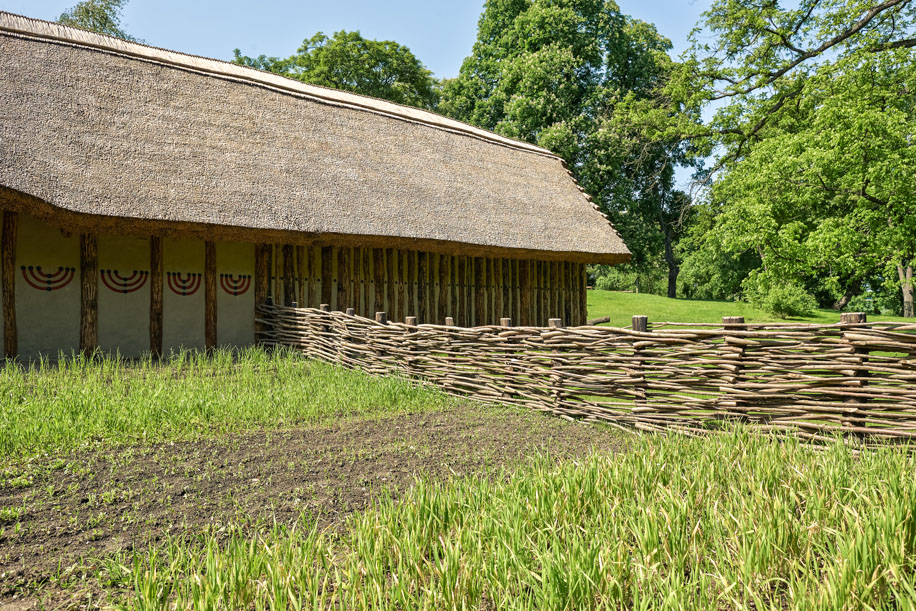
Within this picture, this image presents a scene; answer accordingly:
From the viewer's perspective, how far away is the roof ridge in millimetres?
9648

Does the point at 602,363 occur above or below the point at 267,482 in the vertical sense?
above

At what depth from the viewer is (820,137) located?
10.0 meters

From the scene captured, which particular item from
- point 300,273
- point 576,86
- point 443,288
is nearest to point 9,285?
point 300,273

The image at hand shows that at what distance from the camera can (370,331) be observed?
7277 millimetres

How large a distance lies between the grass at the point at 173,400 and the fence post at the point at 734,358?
261 centimetres

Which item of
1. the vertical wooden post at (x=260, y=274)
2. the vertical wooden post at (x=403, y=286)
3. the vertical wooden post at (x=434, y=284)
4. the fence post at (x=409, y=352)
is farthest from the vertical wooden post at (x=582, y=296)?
the fence post at (x=409, y=352)

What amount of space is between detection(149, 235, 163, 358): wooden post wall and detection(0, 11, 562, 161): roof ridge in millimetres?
3777

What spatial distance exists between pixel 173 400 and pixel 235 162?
210 inches

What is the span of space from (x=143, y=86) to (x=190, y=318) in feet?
12.8

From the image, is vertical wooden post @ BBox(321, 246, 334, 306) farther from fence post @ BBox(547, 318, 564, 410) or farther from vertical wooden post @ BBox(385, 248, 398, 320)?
fence post @ BBox(547, 318, 564, 410)

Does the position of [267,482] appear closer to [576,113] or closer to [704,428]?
[704,428]

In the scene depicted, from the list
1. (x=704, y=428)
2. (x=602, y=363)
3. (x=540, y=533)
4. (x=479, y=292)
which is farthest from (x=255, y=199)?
(x=540, y=533)

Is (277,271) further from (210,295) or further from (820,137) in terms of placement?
(820,137)

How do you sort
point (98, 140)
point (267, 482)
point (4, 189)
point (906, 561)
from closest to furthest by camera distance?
point (906, 561) → point (267, 482) → point (4, 189) → point (98, 140)
